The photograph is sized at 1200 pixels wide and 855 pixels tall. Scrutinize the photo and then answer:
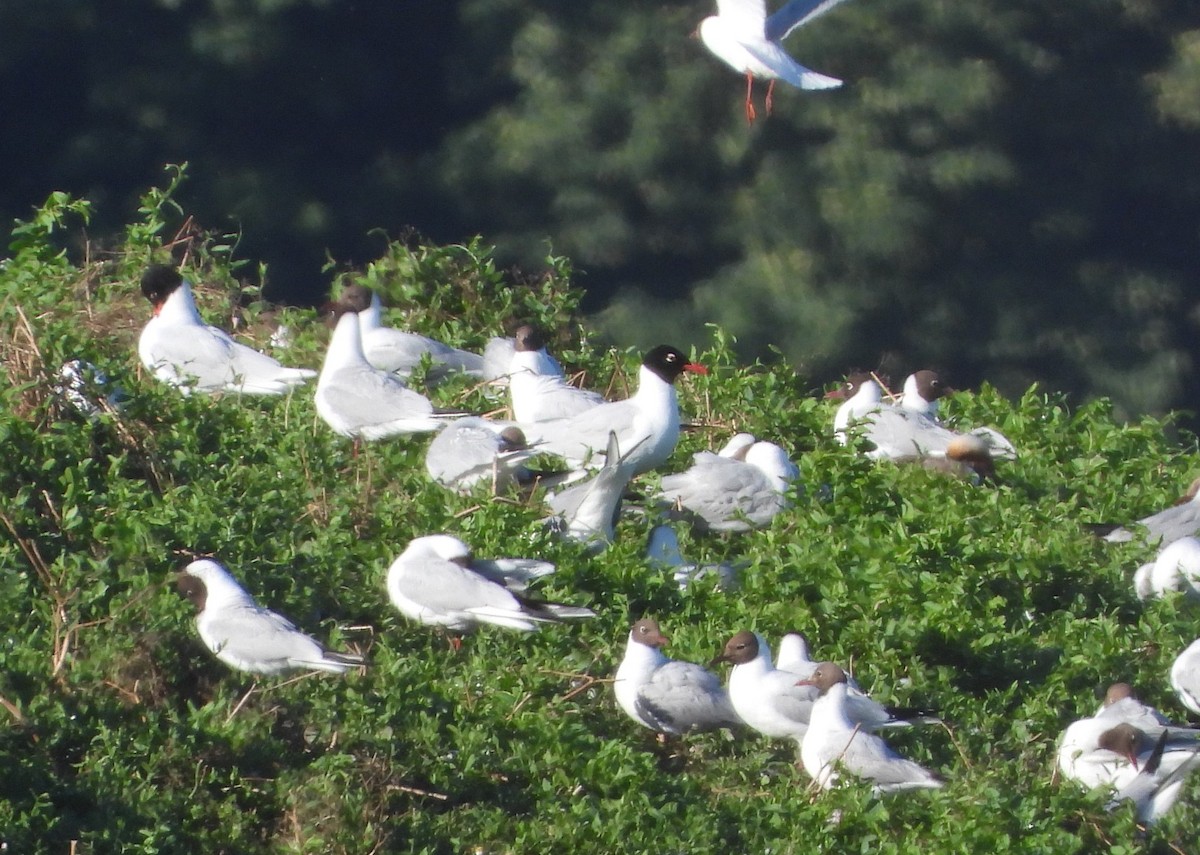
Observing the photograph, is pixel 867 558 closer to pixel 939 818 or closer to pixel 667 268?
pixel 939 818

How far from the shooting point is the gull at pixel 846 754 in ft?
17.7

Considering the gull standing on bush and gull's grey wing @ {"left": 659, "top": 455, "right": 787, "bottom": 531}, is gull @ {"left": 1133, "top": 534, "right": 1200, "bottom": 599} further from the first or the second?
gull's grey wing @ {"left": 659, "top": 455, "right": 787, "bottom": 531}

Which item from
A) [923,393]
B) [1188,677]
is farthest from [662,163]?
[1188,677]

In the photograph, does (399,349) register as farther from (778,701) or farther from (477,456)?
(778,701)

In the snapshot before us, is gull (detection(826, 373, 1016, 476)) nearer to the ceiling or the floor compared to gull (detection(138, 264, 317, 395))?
nearer to the floor

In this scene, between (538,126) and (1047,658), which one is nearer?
(1047,658)

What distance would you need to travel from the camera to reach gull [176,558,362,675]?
5.45m

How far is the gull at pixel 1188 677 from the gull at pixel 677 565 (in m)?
1.33

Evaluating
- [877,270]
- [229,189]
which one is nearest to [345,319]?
[229,189]

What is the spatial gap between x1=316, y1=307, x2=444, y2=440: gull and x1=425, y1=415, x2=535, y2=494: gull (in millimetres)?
188

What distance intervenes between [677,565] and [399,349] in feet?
6.59

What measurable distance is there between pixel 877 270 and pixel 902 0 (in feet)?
7.54

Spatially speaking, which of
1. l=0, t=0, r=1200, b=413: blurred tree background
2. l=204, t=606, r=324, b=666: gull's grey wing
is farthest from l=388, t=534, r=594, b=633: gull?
l=0, t=0, r=1200, b=413: blurred tree background

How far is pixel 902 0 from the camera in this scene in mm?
16828
